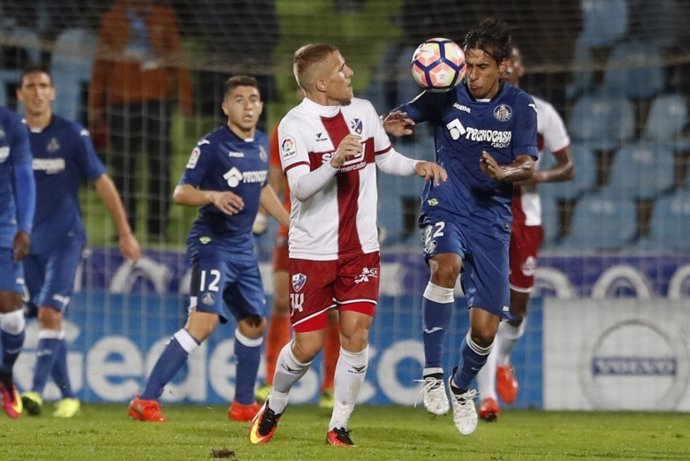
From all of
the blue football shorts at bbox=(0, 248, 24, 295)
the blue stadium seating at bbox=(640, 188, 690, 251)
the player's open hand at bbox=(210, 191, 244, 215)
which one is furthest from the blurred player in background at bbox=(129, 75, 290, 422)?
the blue stadium seating at bbox=(640, 188, 690, 251)

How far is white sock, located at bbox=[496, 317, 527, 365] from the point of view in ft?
31.9

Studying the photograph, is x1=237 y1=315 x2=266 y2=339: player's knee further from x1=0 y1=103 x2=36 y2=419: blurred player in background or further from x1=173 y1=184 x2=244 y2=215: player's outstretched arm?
x1=0 y1=103 x2=36 y2=419: blurred player in background

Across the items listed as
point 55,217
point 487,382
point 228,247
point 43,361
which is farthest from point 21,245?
point 487,382

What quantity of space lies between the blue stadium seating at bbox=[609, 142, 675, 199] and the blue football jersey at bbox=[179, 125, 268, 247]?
6.02m

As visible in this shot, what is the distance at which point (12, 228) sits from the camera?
8.82m

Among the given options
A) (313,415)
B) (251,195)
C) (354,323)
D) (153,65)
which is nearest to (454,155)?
(354,323)

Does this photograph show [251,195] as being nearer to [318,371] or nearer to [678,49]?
[318,371]

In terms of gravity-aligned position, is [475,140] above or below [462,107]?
below

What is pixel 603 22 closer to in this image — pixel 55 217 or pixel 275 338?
pixel 275 338

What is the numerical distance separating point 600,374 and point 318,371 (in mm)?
2295

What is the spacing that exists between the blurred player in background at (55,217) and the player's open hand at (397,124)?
124 inches

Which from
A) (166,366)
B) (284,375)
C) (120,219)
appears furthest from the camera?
(120,219)

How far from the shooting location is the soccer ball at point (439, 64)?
6.80 meters

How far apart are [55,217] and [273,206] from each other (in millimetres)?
1772
